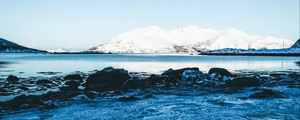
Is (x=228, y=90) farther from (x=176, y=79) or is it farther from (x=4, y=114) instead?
(x=4, y=114)

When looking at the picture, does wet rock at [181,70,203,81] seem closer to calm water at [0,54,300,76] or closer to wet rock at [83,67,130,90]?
wet rock at [83,67,130,90]

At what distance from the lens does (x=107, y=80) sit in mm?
28266

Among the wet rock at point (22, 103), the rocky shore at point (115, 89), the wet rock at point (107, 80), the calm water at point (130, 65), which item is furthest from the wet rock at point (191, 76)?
the calm water at point (130, 65)

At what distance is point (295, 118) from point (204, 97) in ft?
23.9

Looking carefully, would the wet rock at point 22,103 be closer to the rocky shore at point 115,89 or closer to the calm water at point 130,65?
the rocky shore at point 115,89

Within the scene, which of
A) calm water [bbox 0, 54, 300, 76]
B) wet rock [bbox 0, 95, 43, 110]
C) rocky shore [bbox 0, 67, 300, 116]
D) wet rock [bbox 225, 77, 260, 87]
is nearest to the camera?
wet rock [bbox 0, 95, 43, 110]

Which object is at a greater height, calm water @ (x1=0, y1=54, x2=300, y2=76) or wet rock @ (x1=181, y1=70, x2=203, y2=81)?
wet rock @ (x1=181, y1=70, x2=203, y2=81)

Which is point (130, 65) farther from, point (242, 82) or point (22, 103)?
point (22, 103)

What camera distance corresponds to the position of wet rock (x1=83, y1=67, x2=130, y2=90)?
86.8 ft

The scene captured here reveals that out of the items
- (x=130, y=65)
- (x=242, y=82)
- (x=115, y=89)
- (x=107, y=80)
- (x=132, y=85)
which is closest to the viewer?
(x=115, y=89)

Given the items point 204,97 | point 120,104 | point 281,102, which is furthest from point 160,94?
point 281,102

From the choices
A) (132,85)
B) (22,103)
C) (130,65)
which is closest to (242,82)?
(132,85)

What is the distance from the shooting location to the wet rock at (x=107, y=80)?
86.8 feet

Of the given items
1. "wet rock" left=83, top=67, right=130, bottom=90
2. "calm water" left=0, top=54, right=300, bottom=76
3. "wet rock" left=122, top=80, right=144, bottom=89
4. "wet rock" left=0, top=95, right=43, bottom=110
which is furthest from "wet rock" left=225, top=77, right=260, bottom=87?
"calm water" left=0, top=54, right=300, bottom=76
